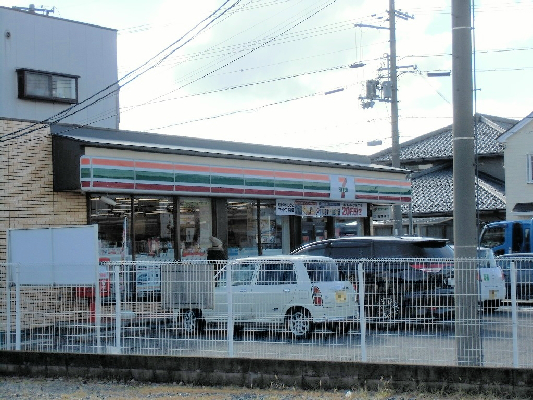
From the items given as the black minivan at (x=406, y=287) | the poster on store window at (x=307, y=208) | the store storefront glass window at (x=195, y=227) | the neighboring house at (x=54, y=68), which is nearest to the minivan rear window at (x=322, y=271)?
the black minivan at (x=406, y=287)

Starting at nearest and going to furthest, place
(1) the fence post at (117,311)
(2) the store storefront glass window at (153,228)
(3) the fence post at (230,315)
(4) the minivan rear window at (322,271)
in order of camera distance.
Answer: (3) the fence post at (230,315)
(4) the minivan rear window at (322,271)
(1) the fence post at (117,311)
(2) the store storefront glass window at (153,228)

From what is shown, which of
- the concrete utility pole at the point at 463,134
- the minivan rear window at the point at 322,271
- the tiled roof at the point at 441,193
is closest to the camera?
the concrete utility pole at the point at 463,134

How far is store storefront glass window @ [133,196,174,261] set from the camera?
65.2ft

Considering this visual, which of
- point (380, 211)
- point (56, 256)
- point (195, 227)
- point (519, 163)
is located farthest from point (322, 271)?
point (519, 163)

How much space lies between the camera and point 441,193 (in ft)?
136

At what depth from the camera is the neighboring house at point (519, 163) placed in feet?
123

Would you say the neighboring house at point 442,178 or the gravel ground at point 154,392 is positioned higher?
the neighboring house at point 442,178

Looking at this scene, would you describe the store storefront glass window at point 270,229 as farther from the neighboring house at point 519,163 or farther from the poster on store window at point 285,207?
the neighboring house at point 519,163

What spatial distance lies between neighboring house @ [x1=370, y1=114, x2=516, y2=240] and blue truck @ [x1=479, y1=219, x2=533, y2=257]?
9.64m

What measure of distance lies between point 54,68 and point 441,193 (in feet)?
75.1

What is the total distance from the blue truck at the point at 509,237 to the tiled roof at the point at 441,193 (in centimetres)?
1083

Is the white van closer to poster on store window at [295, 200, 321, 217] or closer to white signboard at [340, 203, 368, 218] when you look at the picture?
poster on store window at [295, 200, 321, 217]

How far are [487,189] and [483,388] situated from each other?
108 feet

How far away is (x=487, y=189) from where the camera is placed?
4062 cm
